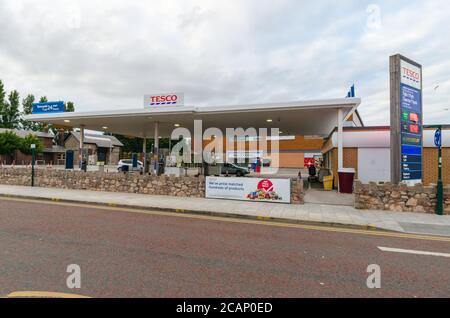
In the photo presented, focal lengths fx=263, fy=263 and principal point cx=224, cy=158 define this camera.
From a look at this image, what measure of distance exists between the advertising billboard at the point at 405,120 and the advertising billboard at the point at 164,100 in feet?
33.7

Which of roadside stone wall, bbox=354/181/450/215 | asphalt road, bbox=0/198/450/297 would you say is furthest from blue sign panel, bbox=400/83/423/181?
asphalt road, bbox=0/198/450/297

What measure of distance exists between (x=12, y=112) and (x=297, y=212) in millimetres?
86738

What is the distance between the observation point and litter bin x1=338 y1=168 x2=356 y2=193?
13664 mm

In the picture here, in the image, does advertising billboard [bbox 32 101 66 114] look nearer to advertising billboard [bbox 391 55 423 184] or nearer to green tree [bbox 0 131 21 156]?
advertising billboard [bbox 391 55 423 184]

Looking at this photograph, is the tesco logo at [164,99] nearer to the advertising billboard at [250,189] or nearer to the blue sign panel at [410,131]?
the advertising billboard at [250,189]

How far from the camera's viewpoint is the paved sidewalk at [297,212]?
25.3ft

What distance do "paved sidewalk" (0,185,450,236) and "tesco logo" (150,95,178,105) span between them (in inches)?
223

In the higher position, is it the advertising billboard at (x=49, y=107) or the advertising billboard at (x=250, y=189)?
the advertising billboard at (x=49, y=107)

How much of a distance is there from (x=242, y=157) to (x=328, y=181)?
31141 millimetres

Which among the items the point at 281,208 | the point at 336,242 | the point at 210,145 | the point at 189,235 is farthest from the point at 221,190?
the point at 210,145

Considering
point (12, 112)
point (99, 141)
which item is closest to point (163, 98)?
point (99, 141)

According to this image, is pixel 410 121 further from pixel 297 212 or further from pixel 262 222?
pixel 262 222

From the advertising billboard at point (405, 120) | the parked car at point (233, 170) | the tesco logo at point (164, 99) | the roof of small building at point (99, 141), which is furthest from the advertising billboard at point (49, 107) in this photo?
the roof of small building at point (99, 141)

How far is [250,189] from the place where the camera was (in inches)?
456
